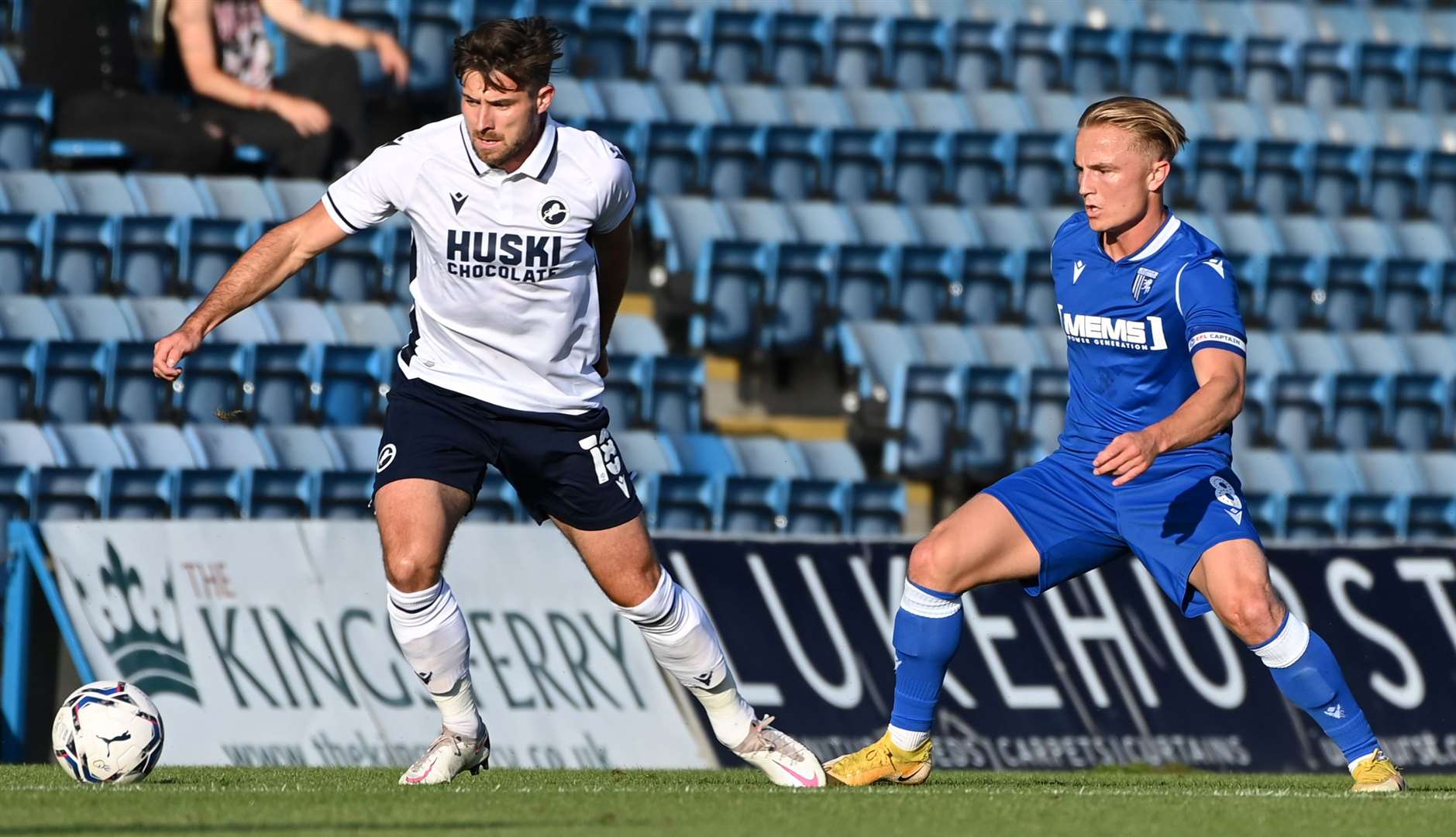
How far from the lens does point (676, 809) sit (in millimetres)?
5500

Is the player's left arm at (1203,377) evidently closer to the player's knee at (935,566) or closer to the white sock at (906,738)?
the player's knee at (935,566)

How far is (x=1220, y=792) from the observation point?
21.4 feet

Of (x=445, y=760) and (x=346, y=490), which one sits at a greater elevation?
(x=445, y=760)

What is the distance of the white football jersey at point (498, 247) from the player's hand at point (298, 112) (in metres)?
6.64

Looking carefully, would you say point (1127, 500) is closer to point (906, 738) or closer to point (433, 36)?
point (906, 738)

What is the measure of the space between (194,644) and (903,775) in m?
3.87

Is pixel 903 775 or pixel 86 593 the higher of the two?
pixel 903 775

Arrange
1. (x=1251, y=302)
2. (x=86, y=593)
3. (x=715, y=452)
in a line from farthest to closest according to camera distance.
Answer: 1. (x=1251, y=302)
2. (x=715, y=452)
3. (x=86, y=593)

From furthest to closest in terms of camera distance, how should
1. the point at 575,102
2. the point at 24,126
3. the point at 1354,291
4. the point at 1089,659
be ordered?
the point at 1354,291 → the point at 575,102 → the point at 24,126 → the point at 1089,659

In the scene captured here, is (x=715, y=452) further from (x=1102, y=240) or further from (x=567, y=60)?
(x=1102, y=240)

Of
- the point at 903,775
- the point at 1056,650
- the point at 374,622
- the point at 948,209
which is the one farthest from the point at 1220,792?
the point at 948,209

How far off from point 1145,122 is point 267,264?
8.59 feet

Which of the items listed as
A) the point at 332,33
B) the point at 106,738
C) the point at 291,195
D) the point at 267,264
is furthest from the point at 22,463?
the point at 267,264

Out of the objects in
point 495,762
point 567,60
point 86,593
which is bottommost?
point 495,762
